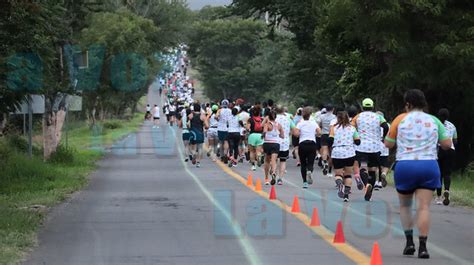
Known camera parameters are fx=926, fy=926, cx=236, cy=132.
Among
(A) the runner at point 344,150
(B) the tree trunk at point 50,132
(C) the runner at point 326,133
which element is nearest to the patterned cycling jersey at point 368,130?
(A) the runner at point 344,150

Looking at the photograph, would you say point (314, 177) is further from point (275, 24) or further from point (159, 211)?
point (275, 24)

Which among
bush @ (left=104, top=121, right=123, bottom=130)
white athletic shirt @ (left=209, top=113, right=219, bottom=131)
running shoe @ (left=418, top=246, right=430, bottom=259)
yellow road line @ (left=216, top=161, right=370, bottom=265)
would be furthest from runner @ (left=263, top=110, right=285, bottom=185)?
bush @ (left=104, top=121, right=123, bottom=130)

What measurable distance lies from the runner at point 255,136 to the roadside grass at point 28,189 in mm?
4825

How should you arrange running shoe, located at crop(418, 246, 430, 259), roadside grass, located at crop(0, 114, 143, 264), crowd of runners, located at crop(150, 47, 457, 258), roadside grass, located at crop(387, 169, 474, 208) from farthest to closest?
roadside grass, located at crop(387, 169, 474, 208)
roadside grass, located at crop(0, 114, 143, 264)
crowd of runners, located at crop(150, 47, 457, 258)
running shoe, located at crop(418, 246, 430, 259)

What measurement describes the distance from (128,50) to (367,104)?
29.1 meters

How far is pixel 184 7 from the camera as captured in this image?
6762 centimetres

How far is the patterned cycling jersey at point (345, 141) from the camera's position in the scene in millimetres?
17641

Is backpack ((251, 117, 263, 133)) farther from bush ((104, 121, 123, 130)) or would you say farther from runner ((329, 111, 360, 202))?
bush ((104, 121, 123, 130))

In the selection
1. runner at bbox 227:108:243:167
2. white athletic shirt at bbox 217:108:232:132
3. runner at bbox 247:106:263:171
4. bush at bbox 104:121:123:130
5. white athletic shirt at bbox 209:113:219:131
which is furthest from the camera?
bush at bbox 104:121:123:130

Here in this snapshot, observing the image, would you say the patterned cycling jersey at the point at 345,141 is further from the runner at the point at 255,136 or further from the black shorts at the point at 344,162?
the runner at the point at 255,136

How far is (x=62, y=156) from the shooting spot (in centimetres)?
2945

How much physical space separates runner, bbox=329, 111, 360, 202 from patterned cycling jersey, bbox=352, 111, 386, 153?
15.8 inches

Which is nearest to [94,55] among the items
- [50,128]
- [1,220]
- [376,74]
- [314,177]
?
[50,128]

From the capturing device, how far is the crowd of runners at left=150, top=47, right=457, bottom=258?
1074 centimetres
